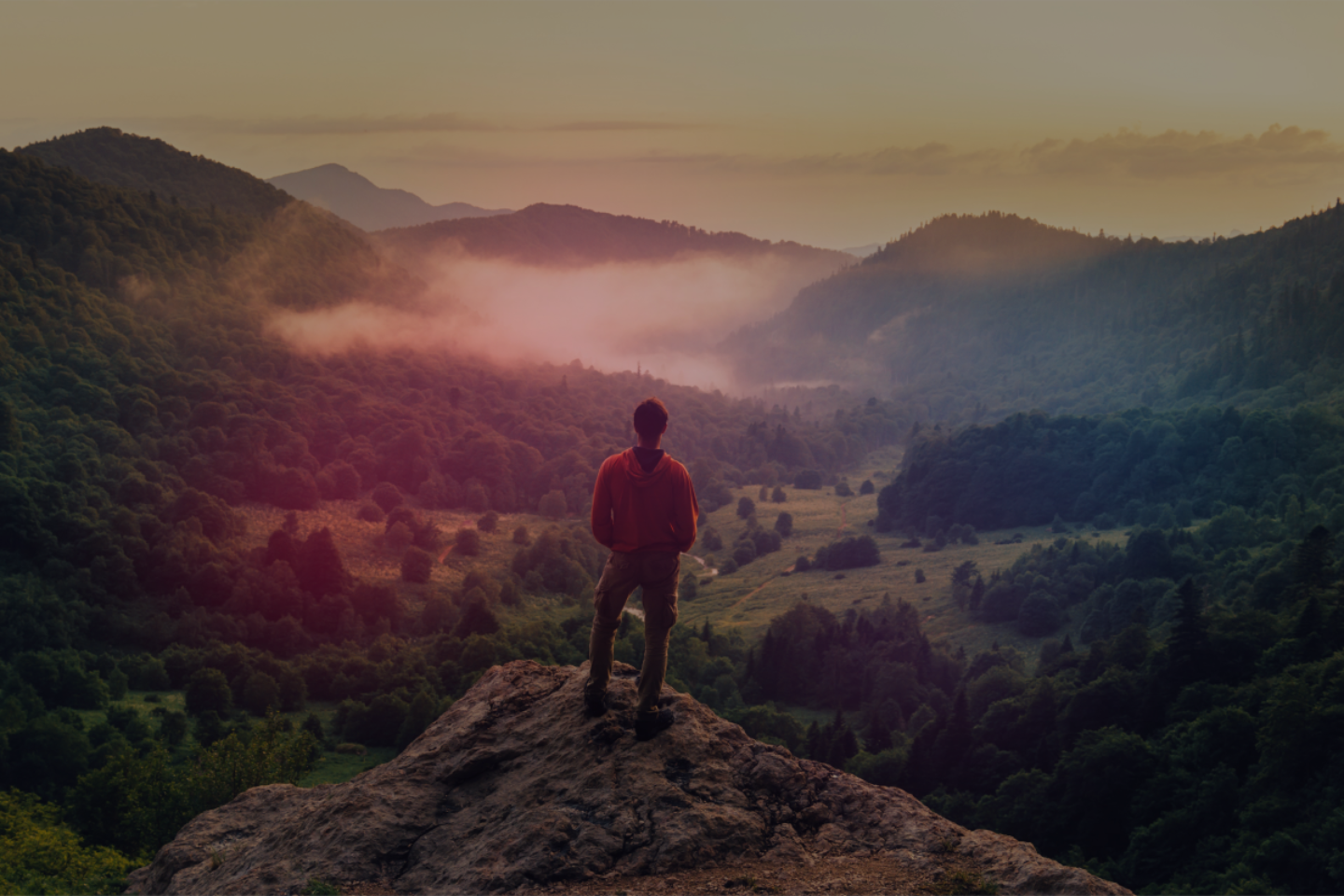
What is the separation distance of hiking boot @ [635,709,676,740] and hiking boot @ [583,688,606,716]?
716 mm

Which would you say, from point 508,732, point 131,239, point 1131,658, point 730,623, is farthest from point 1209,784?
point 131,239

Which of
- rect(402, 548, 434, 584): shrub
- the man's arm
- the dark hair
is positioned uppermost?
the dark hair

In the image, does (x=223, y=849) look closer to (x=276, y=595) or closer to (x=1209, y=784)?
(x=1209, y=784)

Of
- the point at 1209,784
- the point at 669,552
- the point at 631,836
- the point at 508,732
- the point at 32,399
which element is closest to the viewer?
the point at 631,836

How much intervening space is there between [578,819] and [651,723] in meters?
1.84

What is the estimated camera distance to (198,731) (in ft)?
266

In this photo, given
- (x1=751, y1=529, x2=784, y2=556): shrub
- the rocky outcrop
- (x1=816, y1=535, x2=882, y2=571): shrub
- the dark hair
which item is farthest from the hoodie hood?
(x1=751, y1=529, x2=784, y2=556): shrub

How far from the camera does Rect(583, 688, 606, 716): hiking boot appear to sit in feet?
46.8

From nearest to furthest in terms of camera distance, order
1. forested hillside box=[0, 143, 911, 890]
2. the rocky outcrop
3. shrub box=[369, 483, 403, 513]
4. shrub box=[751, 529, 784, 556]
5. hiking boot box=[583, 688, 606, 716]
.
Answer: the rocky outcrop → hiking boot box=[583, 688, 606, 716] → forested hillside box=[0, 143, 911, 890] → shrub box=[369, 483, 403, 513] → shrub box=[751, 529, 784, 556]

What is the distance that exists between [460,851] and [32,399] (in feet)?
515

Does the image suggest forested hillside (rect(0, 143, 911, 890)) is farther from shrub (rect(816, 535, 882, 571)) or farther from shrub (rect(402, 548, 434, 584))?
shrub (rect(816, 535, 882, 571))

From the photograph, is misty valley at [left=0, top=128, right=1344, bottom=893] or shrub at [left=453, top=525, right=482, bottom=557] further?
shrub at [left=453, top=525, right=482, bottom=557]

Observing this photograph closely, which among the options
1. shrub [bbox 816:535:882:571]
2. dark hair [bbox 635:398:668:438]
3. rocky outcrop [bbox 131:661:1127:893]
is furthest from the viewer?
shrub [bbox 816:535:882:571]

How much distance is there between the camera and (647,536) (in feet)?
44.0
